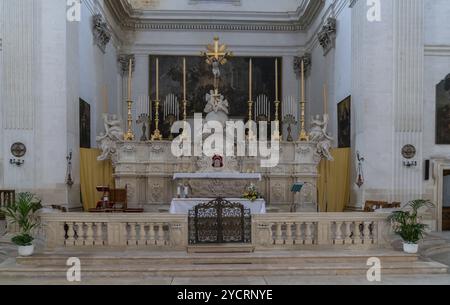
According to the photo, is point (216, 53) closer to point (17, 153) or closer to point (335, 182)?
point (335, 182)

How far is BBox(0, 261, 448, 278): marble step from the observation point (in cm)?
948

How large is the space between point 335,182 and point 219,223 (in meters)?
7.85

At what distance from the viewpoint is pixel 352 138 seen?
16906mm

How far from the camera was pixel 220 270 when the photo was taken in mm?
9508

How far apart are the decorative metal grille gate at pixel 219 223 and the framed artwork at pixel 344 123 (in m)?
7.82

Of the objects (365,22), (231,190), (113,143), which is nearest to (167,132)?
(113,143)

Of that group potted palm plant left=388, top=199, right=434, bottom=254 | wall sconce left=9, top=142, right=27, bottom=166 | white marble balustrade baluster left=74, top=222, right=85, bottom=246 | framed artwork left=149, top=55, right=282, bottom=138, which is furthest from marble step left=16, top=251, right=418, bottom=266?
framed artwork left=149, top=55, right=282, bottom=138

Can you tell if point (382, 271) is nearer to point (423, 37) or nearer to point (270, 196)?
point (270, 196)

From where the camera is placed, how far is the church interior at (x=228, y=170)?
32.9ft

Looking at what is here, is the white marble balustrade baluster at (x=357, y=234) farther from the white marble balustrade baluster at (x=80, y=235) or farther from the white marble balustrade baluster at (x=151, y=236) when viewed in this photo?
the white marble balustrade baluster at (x=80, y=235)

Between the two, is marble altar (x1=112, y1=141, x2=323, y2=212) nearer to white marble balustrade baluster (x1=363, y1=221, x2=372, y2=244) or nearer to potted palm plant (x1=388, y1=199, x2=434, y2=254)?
white marble balustrade baluster (x1=363, y1=221, x2=372, y2=244)

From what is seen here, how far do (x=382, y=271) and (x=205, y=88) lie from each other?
17025 millimetres

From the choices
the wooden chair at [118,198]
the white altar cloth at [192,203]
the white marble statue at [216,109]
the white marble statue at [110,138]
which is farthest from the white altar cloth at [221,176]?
the white marble statue at [110,138]

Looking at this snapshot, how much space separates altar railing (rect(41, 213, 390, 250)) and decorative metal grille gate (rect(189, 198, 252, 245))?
169 mm
